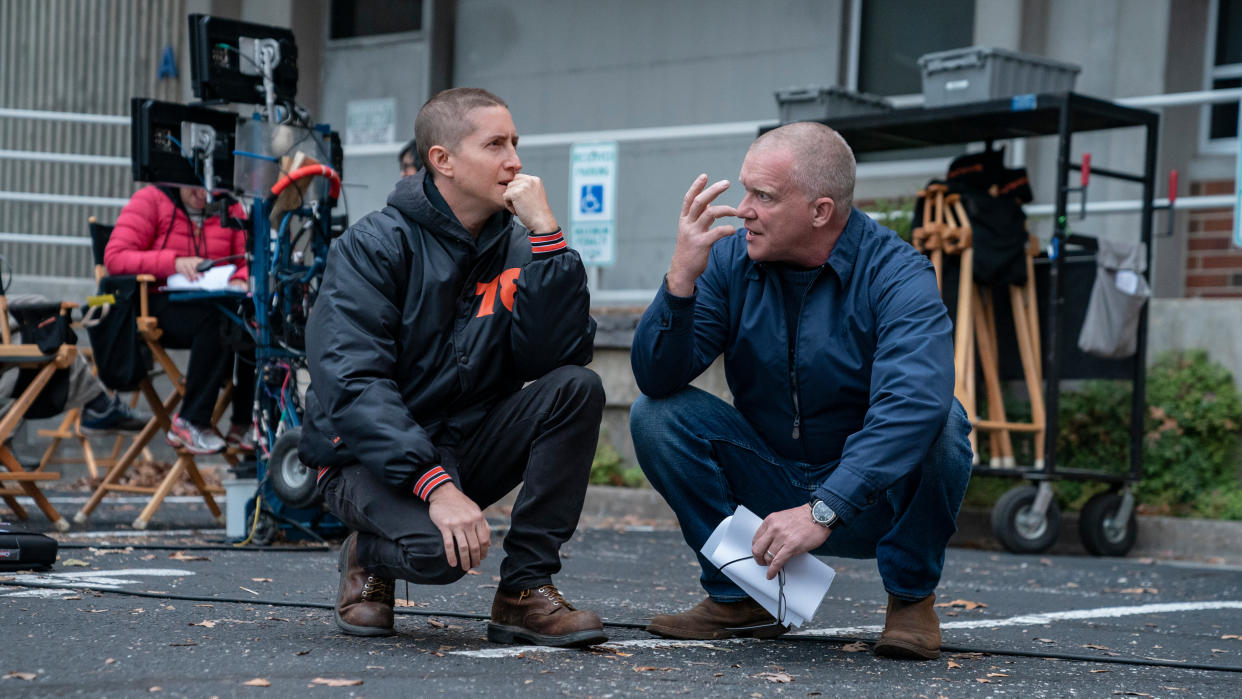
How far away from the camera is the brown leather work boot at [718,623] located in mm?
4105

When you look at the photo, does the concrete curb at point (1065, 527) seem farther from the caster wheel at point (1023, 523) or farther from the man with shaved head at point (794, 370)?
the man with shaved head at point (794, 370)

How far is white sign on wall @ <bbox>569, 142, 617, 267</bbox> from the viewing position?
9.83 meters

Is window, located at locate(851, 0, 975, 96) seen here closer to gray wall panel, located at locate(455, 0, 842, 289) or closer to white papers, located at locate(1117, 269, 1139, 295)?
gray wall panel, located at locate(455, 0, 842, 289)

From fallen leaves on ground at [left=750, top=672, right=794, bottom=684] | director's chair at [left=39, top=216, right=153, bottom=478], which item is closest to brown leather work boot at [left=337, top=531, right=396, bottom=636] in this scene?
fallen leaves on ground at [left=750, top=672, right=794, bottom=684]

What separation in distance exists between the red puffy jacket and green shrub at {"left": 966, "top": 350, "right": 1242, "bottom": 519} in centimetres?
A: 428

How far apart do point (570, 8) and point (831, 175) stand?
9.03m

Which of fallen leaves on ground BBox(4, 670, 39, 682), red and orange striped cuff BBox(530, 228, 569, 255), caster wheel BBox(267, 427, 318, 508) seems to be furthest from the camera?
caster wheel BBox(267, 427, 318, 508)

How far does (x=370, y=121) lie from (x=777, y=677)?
35.5 feet

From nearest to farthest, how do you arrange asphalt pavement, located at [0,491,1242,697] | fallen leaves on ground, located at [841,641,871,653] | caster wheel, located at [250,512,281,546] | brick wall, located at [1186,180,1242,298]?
asphalt pavement, located at [0,491,1242,697]
fallen leaves on ground, located at [841,641,871,653]
caster wheel, located at [250,512,281,546]
brick wall, located at [1186,180,1242,298]

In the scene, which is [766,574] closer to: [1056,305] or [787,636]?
[787,636]

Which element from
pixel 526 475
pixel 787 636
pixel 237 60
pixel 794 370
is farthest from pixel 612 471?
pixel 526 475

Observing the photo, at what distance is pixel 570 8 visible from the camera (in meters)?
12.7

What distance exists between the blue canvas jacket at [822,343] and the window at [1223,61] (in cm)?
678

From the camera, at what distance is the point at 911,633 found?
152 inches
